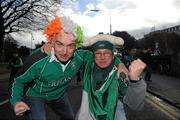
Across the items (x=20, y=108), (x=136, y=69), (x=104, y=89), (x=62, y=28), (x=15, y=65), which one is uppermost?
(x=62, y=28)

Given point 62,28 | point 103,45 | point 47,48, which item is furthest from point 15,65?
point 103,45

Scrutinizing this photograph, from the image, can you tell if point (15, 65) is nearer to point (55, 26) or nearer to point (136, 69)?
point (55, 26)

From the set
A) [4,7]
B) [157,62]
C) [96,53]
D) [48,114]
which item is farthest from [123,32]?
[96,53]

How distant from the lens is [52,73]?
513 cm

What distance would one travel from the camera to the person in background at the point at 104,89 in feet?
14.1

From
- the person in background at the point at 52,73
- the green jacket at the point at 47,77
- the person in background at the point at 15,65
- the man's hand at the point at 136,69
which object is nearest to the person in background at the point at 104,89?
the man's hand at the point at 136,69

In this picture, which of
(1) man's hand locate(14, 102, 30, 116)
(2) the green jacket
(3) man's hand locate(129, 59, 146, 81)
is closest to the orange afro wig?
(2) the green jacket

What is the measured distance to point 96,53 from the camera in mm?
4516

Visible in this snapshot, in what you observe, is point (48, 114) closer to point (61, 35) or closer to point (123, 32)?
point (61, 35)

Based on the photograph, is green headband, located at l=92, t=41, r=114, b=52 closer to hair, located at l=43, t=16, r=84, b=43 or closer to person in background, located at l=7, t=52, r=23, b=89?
hair, located at l=43, t=16, r=84, b=43

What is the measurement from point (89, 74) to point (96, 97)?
30 centimetres

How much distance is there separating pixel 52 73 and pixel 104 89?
3.27ft

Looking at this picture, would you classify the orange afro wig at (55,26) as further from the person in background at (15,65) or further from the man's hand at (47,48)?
the person in background at (15,65)

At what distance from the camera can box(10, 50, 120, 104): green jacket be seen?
506 centimetres
